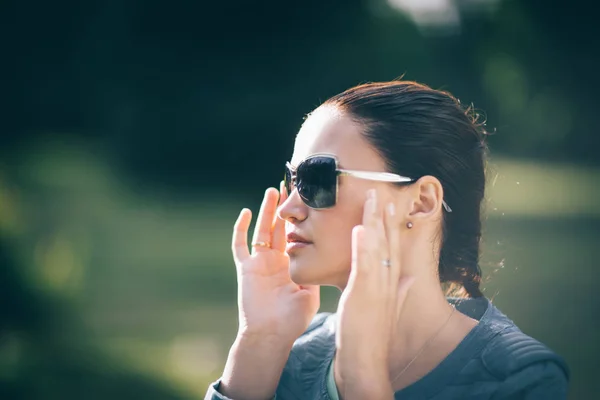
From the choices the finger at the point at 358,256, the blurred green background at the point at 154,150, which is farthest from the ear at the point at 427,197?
the blurred green background at the point at 154,150

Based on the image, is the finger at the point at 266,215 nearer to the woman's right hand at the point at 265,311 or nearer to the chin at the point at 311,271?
the woman's right hand at the point at 265,311

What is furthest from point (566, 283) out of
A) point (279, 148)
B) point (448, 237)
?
point (448, 237)

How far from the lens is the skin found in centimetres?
189

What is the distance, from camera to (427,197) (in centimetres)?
211

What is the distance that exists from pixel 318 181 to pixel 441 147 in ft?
1.33

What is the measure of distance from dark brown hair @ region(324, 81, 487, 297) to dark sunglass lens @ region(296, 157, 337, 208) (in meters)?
0.16

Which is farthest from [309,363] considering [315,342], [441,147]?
[441,147]

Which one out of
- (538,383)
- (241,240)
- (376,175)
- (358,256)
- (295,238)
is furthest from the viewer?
(241,240)

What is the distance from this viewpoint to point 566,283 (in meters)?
4.29

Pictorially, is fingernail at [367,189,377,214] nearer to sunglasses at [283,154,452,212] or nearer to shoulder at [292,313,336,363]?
sunglasses at [283,154,452,212]

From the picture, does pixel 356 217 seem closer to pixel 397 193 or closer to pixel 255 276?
pixel 397 193

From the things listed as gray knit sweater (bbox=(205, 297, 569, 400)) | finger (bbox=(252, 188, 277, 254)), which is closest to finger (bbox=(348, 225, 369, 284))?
gray knit sweater (bbox=(205, 297, 569, 400))

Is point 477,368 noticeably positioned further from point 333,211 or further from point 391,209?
point 333,211

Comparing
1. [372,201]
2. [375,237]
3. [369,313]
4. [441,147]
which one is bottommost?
[369,313]
